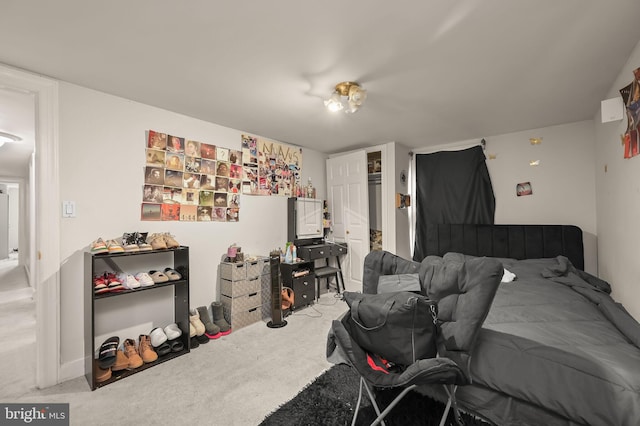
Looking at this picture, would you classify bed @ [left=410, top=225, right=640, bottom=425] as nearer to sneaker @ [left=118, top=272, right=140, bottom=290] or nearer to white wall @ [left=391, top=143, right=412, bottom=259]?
white wall @ [left=391, top=143, right=412, bottom=259]

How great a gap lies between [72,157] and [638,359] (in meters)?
3.98

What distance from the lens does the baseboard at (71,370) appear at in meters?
2.13

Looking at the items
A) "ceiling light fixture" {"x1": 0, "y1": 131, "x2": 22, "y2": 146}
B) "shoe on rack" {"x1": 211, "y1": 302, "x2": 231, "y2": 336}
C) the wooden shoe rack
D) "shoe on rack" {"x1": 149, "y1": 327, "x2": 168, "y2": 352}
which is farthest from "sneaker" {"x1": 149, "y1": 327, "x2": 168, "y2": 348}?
"ceiling light fixture" {"x1": 0, "y1": 131, "x2": 22, "y2": 146}

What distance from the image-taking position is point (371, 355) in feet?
5.16

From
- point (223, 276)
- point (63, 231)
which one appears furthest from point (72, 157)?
point (223, 276)

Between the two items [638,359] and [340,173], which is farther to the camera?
[340,173]

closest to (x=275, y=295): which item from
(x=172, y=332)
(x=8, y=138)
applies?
(x=172, y=332)

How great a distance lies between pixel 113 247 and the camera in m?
2.24

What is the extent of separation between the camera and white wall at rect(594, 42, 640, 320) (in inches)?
74.9

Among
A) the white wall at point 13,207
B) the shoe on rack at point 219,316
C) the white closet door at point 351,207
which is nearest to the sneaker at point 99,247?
the shoe on rack at point 219,316

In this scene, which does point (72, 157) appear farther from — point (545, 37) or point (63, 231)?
point (545, 37)

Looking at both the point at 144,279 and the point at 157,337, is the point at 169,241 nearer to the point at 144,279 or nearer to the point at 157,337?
the point at 144,279

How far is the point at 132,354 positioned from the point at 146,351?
99 mm

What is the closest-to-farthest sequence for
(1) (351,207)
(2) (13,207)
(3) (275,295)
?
(3) (275,295) → (1) (351,207) → (2) (13,207)
